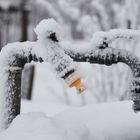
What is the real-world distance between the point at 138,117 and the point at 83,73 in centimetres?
46

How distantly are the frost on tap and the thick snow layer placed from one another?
175mm

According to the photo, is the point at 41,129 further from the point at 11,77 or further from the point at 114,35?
the point at 114,35

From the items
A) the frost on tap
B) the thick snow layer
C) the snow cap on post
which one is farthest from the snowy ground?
the snow cap on post

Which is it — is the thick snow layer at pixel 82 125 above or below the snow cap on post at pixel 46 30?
below

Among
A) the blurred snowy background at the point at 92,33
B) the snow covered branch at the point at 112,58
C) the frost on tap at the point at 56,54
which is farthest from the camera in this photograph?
the blurred snowy background at the point at 92,33

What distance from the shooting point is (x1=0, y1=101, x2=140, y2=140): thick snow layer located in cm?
157

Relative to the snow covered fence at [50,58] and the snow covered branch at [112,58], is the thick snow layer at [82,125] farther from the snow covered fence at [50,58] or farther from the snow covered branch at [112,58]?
the snow covered branch at [112,58]

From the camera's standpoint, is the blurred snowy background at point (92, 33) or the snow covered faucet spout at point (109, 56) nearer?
the snow covered faucet spout at point (109, 56)

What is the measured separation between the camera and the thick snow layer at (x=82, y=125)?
1567 mm

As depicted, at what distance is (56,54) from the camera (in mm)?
1536

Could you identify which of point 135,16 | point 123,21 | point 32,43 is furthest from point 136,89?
point 123,21

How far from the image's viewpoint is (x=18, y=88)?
1757 mm

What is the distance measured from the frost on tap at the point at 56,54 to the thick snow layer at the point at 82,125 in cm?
17

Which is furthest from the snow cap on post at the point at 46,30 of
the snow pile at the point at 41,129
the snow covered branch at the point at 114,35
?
the snow pile at the point at 41,129
